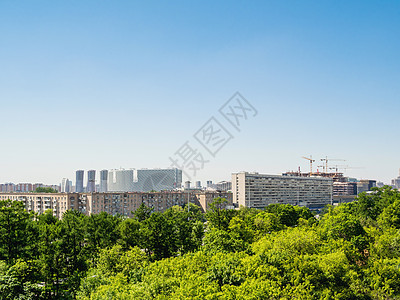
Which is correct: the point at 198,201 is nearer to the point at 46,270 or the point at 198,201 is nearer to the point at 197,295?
the point at 46,270

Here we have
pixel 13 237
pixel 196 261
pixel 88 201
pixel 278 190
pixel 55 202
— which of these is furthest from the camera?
pixel 278 190

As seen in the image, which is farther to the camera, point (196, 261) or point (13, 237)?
point (13, 237)

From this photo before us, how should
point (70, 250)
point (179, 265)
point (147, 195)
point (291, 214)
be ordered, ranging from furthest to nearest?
point (147, 195)
point (291, 214)
point (70, 250)
point (179, 265)

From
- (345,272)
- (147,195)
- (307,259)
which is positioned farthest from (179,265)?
(147,195)

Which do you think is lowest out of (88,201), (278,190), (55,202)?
(55,202)

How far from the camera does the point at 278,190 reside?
148 meters

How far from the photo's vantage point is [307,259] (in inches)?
1093

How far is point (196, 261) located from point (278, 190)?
Answer: 125759mm

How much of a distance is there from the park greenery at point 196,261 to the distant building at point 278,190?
3452 inches

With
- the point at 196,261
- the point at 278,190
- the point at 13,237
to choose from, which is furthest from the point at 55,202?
the point at 278,190

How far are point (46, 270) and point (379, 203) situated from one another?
52.6 meters

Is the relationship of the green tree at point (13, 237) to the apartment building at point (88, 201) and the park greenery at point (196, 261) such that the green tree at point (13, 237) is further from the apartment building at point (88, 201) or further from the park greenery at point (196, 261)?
the apartment building at point (88, 201)

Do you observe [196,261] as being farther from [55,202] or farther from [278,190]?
[278,190]

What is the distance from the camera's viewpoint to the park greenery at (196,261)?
22.8 metres
